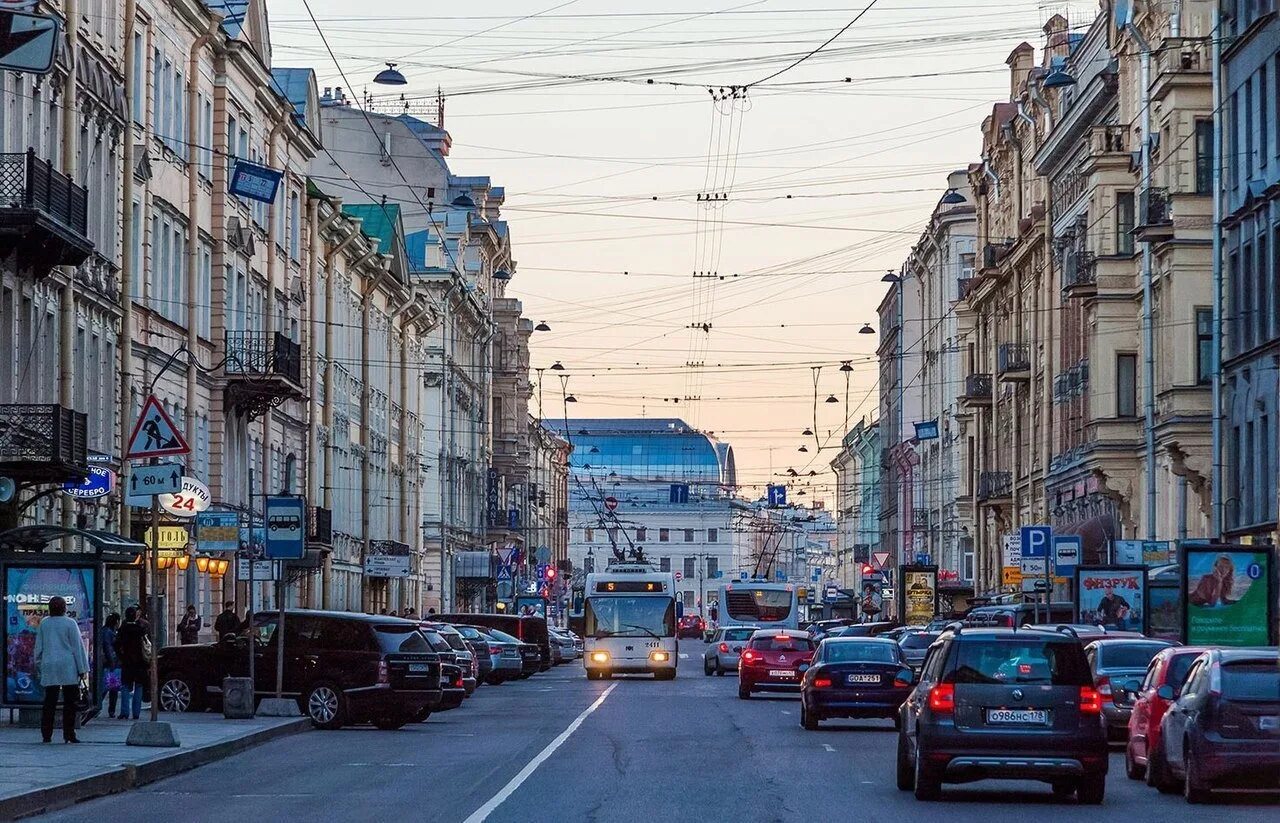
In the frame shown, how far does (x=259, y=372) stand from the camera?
51812 mm

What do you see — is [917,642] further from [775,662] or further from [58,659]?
[58,659]

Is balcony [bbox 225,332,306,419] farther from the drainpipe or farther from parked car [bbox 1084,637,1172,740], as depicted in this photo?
parked car [bbox 1084,637,1172,740]

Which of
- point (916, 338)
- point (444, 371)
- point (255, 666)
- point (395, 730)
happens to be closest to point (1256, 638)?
point (395, 730)

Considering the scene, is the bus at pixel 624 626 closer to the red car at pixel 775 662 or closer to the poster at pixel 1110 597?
the red car at pixel 775 662

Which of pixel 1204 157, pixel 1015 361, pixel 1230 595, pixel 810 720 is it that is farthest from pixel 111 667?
pixel 1015 361

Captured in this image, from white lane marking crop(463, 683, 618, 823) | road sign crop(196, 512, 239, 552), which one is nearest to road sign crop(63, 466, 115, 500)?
road sign crop(196, 512, 239, 552)

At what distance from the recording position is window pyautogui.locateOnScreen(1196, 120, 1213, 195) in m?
51.8

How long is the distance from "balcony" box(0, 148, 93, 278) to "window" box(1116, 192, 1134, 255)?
3230cm

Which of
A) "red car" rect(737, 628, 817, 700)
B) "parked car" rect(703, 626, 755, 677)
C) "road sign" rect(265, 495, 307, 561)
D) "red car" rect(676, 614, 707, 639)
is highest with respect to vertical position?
"road sign" rect(265, 495, 307, 561)

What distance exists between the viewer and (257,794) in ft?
68.4

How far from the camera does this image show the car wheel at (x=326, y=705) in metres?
33.5

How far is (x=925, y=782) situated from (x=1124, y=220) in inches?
1678

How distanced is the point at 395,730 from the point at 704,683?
28.4 m

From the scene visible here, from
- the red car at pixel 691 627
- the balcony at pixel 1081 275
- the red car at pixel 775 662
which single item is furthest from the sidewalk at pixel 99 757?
the red car at pixel 691 627
